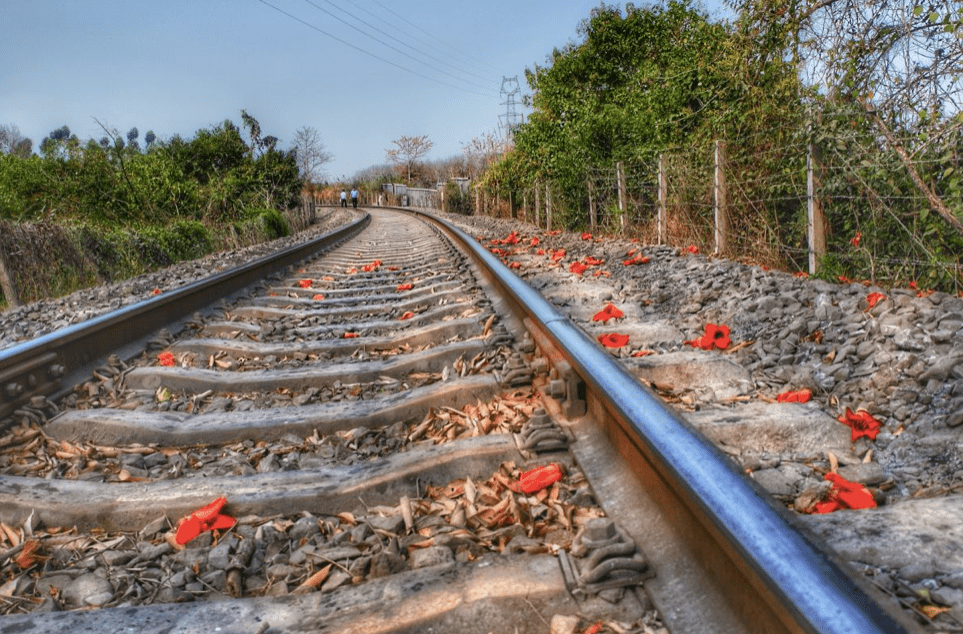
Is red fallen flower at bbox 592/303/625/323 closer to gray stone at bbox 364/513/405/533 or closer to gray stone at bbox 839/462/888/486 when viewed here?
gray stone at bbox 839/462/888/486

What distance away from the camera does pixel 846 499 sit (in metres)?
1.73

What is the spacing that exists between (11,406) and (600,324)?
9.42 feet

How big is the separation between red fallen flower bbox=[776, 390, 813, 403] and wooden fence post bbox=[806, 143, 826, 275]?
9.23 feet

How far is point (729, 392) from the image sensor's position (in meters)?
2.73

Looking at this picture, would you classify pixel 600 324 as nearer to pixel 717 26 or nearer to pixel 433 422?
pixel 433 422

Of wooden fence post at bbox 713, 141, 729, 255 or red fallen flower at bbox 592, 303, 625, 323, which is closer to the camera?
red fallen flower at bbox 592, 303, 625, 323

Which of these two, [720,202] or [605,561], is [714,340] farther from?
[720,202]

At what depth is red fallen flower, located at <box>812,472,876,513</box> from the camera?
172cm

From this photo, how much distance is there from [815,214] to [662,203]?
3.19 m

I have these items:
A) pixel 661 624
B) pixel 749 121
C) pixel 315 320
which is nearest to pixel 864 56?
pixel 749 121

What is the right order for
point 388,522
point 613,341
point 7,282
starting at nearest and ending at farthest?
point 388,522 < point 613,341 < point 7,282

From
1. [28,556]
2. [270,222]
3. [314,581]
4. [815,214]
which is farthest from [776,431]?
[270,222]

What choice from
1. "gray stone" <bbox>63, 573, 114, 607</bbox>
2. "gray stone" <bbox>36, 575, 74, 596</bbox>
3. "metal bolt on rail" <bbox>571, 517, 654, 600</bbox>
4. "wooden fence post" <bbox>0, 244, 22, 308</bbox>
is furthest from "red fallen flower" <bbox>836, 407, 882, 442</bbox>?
"wooden fence post" <bbox>0, 244, 22, 308</bbox>

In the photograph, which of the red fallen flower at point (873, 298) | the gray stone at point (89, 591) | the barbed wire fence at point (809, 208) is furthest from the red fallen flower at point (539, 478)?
the barbed wire fence at point (809, 208)
